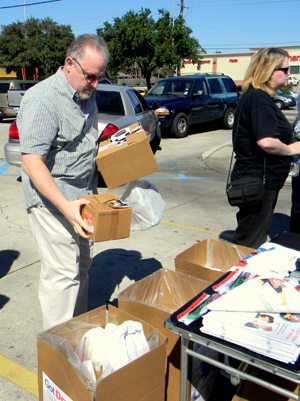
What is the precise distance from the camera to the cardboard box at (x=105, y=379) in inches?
66.6

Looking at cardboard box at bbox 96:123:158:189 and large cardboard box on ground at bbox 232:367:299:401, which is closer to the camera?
large cardboard box on ground at bbox 232:367:299:401

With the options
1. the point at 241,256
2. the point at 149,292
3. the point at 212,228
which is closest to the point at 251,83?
the point at 241,256

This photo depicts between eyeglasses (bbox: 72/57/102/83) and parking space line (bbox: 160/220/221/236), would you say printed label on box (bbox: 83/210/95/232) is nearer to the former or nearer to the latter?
eyeglasses (bbox: 72/57/102/83)

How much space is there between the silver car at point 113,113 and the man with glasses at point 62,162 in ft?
14.1

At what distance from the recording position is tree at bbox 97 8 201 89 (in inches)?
1196

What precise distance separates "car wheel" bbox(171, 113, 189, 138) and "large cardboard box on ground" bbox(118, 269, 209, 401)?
1054 centimetres

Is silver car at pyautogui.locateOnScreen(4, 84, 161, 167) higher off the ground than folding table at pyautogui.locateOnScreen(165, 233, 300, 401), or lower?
higher

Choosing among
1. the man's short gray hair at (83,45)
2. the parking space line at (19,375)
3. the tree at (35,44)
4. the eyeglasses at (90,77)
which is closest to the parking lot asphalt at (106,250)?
the parking space line at (19,375)

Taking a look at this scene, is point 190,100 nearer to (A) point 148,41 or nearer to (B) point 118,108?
(B) point 118,108

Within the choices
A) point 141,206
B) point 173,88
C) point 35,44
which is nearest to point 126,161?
point 141,206

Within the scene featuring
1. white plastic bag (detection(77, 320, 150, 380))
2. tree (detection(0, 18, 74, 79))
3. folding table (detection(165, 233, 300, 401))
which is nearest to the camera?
folding table (detection(165, 233, 300, 401))

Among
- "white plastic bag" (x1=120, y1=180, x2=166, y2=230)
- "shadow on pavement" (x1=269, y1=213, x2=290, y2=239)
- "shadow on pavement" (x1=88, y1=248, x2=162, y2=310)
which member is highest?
"white plastic bag" (x1=120, y1=180, x2=166, y2=230)

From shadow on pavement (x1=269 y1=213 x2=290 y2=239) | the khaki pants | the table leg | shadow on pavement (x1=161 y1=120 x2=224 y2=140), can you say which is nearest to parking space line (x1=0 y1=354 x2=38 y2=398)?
the khaki pants

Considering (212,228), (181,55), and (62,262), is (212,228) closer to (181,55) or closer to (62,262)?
(62,262)
